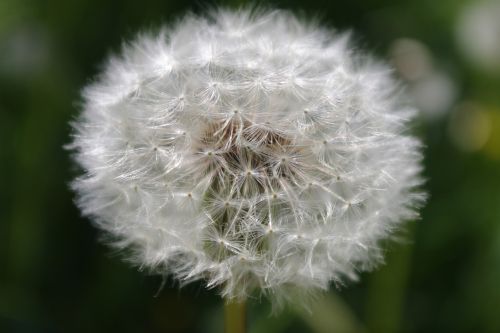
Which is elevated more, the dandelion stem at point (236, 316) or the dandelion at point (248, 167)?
the dandelion at point (248, 167)

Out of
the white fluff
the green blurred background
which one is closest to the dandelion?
the white fluff

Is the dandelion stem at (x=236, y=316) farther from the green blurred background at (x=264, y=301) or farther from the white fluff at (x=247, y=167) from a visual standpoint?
the green blurred background at (x=264, y=301)

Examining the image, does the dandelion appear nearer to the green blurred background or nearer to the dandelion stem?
the dandelion stem

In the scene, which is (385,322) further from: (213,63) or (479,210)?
(213,63)

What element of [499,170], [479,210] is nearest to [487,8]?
[499,170]

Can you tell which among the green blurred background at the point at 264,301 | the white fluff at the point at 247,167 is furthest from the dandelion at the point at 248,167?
the green blurred background at the point at 264,301

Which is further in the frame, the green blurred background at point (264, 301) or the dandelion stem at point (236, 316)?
the green blurred background at point (264, 301)
